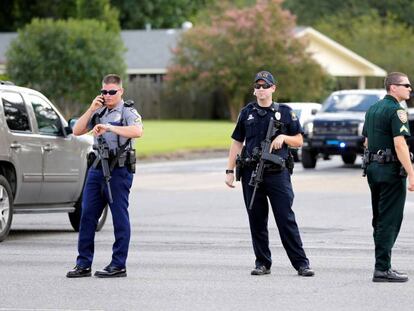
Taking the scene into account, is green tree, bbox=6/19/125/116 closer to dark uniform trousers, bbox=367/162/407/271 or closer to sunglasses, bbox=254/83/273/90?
sunglasses, bbox=254/83/273/90

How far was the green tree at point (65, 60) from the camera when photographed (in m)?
60.8

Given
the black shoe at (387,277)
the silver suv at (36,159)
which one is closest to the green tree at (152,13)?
the silver suv at (36,159)

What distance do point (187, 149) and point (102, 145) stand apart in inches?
1058

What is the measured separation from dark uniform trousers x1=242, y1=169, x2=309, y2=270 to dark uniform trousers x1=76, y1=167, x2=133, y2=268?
1.07 m

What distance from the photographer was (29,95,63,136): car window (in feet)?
51.7

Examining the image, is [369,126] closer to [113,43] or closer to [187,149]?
[187,149]

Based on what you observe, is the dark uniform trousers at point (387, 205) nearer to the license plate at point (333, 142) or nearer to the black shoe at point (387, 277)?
the black shoe at point (387, 277)

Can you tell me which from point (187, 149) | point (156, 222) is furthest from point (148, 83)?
point (156, 222)

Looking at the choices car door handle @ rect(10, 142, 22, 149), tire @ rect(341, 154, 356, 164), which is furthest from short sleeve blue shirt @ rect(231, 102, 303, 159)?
tire @ rect(341, 154, 356, 164)

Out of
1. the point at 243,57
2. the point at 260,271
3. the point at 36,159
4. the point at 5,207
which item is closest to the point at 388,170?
the point at 260,271

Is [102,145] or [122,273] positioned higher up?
[102,145]

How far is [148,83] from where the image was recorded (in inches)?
2724

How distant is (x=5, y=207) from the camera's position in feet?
48.3

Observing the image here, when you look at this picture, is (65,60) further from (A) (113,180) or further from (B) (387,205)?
(B) (387,205)
